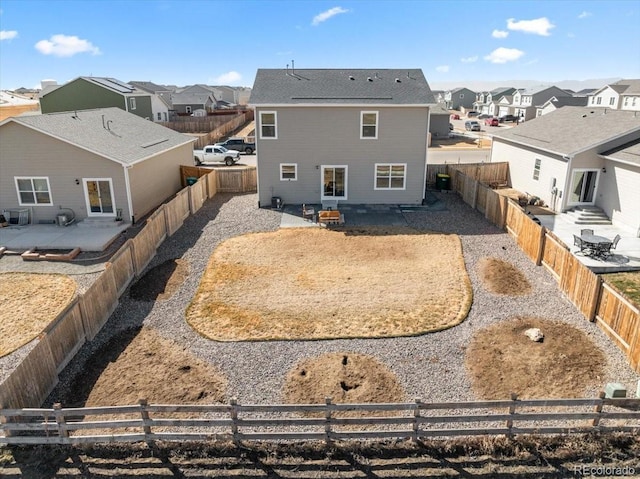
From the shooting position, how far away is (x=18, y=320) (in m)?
12.6

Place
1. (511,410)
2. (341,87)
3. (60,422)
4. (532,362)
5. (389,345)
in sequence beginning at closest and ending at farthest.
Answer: (60,422) < (511,410) < (532,362) < (389,345) < (341,87)

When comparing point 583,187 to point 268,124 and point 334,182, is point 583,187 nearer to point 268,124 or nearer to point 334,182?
point 334,182

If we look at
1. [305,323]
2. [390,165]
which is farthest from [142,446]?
[390,165]

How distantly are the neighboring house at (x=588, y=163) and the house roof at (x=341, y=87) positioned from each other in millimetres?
7150

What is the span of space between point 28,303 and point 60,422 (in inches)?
285

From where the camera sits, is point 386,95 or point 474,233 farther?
point 386,95

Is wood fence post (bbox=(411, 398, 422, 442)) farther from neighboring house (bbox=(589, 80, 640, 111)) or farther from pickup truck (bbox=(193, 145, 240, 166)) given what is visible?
neighboring house (bbox=(589, 80, 640, 111))

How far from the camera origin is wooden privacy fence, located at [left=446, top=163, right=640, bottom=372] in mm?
10820

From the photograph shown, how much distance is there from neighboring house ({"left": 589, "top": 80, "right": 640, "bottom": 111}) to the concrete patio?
71.4m

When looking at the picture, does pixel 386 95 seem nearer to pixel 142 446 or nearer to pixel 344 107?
pixel 344 107

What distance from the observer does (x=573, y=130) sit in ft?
79.6

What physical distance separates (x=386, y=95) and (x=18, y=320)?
19.1m

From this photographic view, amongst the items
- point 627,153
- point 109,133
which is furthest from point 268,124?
point 627,153

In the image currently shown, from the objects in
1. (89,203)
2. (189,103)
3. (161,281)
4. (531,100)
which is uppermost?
(531,100)
